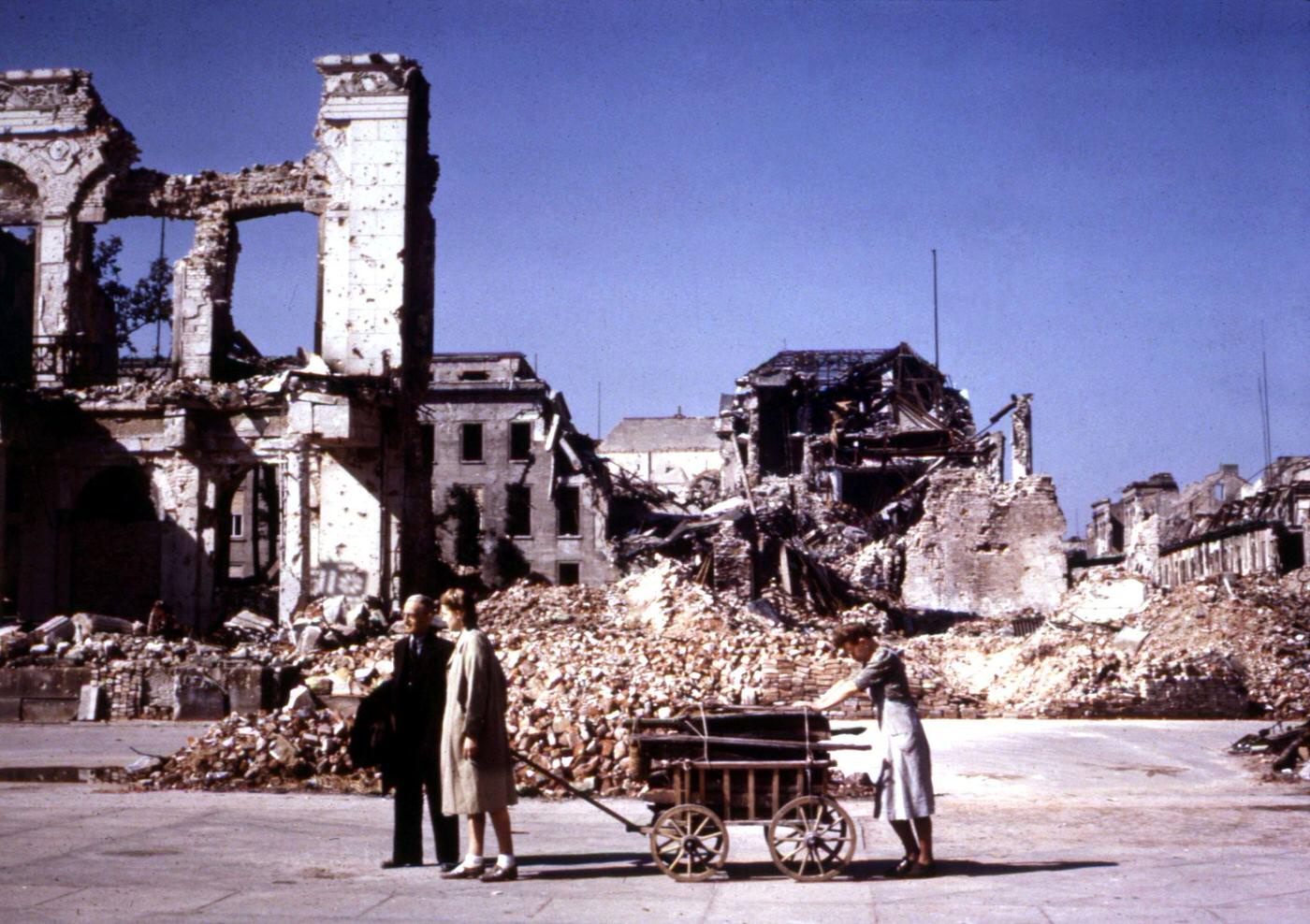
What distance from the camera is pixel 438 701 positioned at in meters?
8.23

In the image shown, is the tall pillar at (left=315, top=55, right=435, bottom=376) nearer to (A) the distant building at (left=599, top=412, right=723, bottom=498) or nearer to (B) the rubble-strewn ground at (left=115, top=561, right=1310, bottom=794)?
(B) the rubble-strewn ground at (left=115, top=561, right=1310, bottom=794)

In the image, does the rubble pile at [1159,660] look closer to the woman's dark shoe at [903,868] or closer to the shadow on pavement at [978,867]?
the shadow on pavement at [978,867]

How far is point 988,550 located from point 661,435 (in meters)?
41.9

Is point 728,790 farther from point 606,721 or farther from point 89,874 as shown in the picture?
point 606,721

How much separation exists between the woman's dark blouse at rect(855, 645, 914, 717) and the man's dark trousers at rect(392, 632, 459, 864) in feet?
8.43

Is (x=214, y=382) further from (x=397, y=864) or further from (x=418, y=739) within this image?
(x=397, y=864)

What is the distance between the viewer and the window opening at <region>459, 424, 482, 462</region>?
50031 mm

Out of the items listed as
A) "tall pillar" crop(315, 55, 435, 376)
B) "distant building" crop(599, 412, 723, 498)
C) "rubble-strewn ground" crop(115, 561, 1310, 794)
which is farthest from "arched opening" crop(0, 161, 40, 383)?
"distant building" crop(599, 412, 723, 498)

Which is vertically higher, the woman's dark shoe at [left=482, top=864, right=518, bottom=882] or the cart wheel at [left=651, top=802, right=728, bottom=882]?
the cart wheel at [left=651, top=802, right=728, bottom=882]

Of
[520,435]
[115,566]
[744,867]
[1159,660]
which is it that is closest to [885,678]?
[744,867]

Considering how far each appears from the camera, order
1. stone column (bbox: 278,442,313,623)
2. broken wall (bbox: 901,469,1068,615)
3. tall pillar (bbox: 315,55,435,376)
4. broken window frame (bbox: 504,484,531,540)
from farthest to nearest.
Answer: broken window frame (bbox: 504,484,531,540) < broken wall (bbox: 901,469,1068,615) < tall pillar (bbox: 315,55,435,376) < stone column (bbox: 278,442,313,623)

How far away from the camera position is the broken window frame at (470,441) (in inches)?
1964

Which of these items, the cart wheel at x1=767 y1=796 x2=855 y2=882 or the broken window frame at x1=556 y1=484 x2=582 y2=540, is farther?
the broken window frame at x1=556 y1=484 x2=582 y2=540

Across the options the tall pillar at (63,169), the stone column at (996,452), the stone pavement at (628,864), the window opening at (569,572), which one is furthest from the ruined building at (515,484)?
the stone pavement at (628,864)
